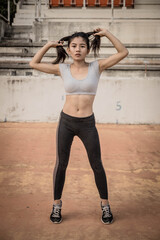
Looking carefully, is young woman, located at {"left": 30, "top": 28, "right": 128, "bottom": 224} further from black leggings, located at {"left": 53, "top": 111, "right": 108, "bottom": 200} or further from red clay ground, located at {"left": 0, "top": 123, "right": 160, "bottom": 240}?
red clay ground, located at {"left": 0, "top": 123, "right": 160, "bottom": 240}

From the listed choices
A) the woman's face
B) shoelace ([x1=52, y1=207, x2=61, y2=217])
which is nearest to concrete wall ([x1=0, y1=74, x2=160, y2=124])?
the woman's face

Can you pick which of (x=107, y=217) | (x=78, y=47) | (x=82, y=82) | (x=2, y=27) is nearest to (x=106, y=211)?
(x=107, y=217)

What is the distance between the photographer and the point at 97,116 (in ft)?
21.5

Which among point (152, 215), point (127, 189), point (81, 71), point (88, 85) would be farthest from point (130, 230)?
point (81, 71)

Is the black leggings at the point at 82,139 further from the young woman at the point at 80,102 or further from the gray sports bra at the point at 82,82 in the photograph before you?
the gray sports bra at the point at 82,82

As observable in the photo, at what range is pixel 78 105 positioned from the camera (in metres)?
2.56

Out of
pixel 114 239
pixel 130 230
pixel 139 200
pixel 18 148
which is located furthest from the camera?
pixel 18 148

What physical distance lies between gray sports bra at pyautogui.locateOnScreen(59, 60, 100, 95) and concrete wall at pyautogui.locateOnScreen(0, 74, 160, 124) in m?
3.93

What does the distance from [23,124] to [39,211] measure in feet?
12.8

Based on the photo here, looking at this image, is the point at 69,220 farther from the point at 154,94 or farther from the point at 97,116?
the point at 154,94

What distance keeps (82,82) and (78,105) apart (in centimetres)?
23

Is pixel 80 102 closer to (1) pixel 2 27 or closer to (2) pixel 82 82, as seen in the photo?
(2) pixel 82 82

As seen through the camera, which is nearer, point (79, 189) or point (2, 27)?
A: point (79, 189)

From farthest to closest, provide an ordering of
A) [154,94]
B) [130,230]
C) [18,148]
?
[154,94] < [18,148] < [130,230]
